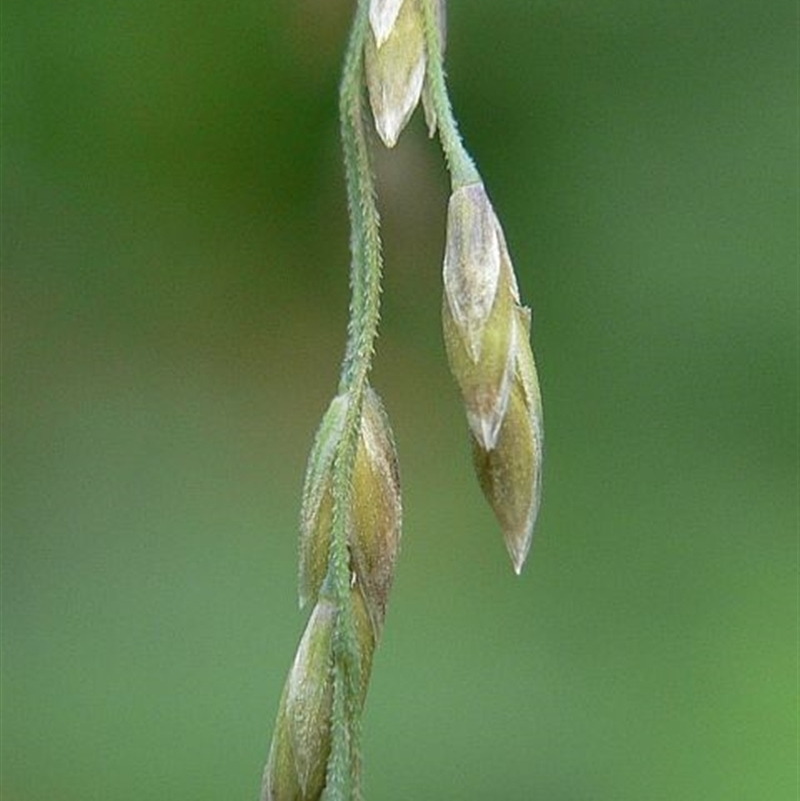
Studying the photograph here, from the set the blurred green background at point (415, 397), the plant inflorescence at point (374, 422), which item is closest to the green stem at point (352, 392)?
the plant inflorescence at point (374, 422)

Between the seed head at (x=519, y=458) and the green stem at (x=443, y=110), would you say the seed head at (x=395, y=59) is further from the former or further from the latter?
the seed head at (x=519, y=458)

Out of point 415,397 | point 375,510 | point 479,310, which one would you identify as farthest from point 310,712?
point 415,397

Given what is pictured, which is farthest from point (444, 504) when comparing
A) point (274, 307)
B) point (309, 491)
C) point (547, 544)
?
point (309, 491)

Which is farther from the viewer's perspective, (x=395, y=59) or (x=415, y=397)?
(x=415, y=397)

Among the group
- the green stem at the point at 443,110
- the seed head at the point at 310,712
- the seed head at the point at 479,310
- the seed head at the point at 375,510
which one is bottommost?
the seed head at the point at 310,712

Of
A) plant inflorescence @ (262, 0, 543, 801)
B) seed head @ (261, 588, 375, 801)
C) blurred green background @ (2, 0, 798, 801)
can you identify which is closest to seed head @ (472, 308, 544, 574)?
plant inflorescence @ (262, 0, 543, 801)

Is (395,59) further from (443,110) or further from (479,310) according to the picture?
(479,310)
